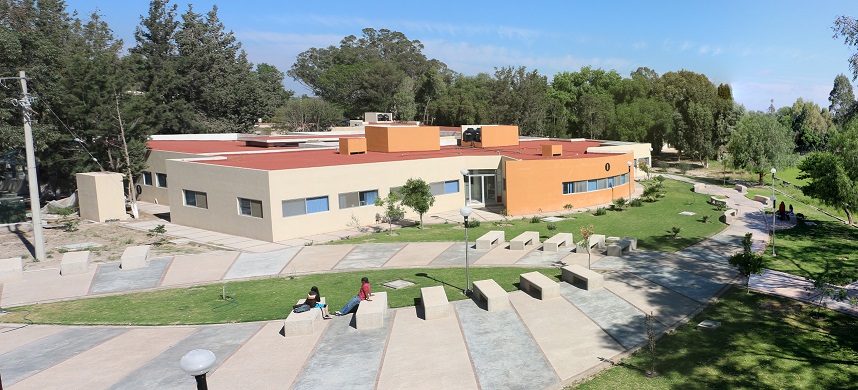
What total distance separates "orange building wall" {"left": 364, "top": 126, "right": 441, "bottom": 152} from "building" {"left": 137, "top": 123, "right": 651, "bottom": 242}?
69 millimetres

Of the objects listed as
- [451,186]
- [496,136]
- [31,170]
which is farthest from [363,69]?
[31,170]

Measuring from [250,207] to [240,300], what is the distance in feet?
35.6

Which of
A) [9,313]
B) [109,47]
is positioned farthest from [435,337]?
[109,47]

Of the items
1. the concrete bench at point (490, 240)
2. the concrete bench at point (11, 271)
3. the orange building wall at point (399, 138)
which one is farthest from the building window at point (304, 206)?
the orange building wall at point (399, 138)

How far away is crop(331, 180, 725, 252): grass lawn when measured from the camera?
23.8 m

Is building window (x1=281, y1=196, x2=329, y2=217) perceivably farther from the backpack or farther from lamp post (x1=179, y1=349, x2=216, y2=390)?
lamp post (x1=179, y1=349, x2=216, y2=390)

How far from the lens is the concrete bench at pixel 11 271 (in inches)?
757

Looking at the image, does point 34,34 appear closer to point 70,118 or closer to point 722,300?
point 70,118

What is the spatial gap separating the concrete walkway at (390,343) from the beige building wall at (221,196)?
22.8 feet

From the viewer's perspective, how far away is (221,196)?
27594 mm

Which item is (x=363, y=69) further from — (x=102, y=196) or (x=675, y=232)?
(x=675, y=232)

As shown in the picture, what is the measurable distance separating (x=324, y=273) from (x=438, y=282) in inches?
176

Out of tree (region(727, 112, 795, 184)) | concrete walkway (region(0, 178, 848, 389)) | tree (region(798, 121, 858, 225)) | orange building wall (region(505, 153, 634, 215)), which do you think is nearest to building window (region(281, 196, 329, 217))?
concrete walkway (region(0, 178, 848, 389))

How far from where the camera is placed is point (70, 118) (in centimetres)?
3675
